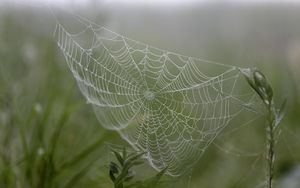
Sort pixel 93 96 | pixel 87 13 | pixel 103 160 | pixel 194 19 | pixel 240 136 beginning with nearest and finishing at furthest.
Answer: pixel 93 96
pixel 103 160
pixel 240 136
pixel 87 13
pixel 194 19

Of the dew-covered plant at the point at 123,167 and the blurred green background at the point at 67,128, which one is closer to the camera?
the dew-covered plant at the point at 123,167

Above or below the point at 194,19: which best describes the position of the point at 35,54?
above

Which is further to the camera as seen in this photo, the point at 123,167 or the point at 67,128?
the point at 67,128

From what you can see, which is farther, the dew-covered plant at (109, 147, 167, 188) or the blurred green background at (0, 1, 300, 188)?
the blurred green background at (0, 1, 300, 188)

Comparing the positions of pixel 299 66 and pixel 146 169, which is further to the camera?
pixel 299 66

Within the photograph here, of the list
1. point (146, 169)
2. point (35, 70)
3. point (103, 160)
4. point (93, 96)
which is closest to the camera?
point (93, 96)

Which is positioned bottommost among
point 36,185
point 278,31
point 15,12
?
point 278,31

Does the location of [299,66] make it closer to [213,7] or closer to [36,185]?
[36,185]

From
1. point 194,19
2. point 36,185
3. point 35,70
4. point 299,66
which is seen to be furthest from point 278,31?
point 36,185

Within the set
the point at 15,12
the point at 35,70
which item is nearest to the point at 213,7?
the point at 15,12

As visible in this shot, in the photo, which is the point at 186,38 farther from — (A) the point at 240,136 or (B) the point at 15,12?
(A) the point at 240,136
